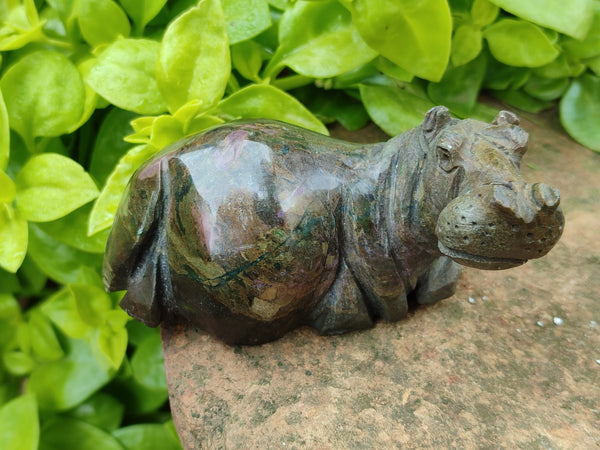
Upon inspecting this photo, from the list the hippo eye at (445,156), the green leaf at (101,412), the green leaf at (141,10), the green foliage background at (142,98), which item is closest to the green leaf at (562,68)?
the green foliage background at (142,98)

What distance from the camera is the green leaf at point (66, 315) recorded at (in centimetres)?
126

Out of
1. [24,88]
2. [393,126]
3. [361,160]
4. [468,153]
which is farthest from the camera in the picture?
[393,126]

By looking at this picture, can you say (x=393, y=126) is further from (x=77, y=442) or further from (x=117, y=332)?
(x=77, y=442)

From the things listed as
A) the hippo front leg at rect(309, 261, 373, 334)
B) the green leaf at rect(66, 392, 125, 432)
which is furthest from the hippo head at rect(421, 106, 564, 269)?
the green leaf at rect(66, 392, 125, 432)

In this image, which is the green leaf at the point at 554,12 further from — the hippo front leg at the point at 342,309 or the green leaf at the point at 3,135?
the green leaf at the point at 3,135

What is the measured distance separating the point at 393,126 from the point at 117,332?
0.76m

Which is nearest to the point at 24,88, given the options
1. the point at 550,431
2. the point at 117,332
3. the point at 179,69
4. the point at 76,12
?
the point at 76,12

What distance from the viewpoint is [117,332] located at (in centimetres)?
122

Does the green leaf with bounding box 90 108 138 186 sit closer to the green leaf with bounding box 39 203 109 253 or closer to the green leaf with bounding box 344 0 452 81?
the green leaf with bounding box 39 203 109 253

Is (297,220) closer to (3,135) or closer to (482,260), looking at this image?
(482,260)

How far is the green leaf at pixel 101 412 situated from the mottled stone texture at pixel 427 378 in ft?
1.47

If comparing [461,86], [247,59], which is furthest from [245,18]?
[461,86]

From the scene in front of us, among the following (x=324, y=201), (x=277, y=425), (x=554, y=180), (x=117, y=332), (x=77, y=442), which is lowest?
(x=77, y=442)

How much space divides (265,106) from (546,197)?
1.90ft
